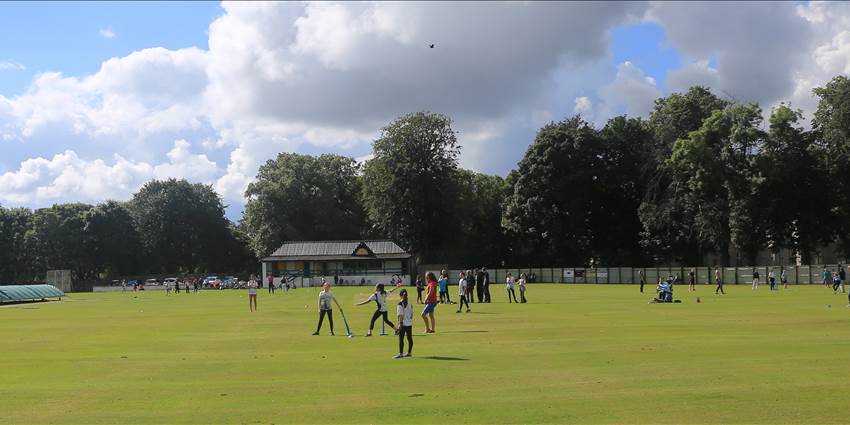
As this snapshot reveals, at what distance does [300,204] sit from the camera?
119 m

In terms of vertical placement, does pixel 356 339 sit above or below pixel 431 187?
below

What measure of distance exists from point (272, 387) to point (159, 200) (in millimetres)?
118340

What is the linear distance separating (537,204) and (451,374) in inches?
3143

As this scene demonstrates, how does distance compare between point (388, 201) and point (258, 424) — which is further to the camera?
point (388, 201)

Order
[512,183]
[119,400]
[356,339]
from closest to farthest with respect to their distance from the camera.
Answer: [119,400] → [356,339] → [512,183]

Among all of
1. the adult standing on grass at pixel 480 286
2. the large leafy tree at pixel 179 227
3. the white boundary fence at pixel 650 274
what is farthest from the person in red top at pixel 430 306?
the large leafy tree at pixel 179 227

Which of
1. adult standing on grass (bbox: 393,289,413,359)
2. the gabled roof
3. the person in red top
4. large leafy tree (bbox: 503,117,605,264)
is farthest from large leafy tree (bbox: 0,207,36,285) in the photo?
adult standing on grass (bbox: 393,289,413,359)

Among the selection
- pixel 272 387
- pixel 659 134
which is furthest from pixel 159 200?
pixel 272 387

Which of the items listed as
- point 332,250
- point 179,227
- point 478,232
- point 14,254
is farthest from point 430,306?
point 14,254

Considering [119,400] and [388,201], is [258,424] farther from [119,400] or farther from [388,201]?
[388,201]

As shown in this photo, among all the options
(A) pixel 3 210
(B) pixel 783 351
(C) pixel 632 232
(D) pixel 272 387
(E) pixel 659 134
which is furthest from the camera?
(A) pixel 3 210

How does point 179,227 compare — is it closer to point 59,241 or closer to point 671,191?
point 59,241

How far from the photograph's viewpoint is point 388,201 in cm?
10256

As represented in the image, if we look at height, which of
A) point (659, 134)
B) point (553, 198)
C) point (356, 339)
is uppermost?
point (659, 134)
